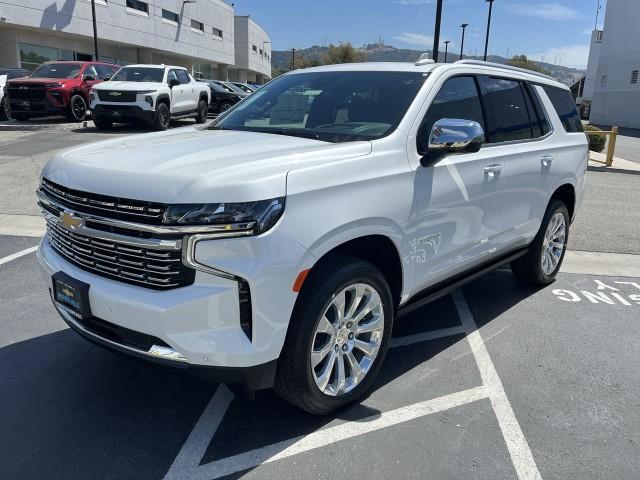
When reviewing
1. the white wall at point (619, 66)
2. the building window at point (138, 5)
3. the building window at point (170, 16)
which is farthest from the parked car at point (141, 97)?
the white wall at point (619, 66)

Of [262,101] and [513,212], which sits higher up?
[262,101]

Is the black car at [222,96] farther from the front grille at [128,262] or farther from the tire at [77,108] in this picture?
the front grille at [128,262]

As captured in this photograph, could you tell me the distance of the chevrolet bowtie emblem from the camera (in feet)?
8.96

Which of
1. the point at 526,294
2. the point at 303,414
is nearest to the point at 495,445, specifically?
the point at 303,414

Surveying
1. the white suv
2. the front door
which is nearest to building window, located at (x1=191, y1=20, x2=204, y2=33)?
the white suv

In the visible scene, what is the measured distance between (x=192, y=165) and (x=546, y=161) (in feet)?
10.8

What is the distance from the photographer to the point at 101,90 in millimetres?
16188

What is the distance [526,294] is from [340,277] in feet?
10.2

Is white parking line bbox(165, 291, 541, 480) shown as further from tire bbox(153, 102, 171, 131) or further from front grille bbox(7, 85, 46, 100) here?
front grille bbox(7, 85, 46, 100)

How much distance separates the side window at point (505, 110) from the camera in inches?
165

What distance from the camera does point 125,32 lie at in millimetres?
38125

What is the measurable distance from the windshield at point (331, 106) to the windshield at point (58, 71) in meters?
15.9

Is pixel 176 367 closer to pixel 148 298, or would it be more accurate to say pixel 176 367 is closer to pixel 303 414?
pixel 148 298

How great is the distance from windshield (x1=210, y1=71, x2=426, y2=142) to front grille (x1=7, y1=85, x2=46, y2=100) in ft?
49.8
